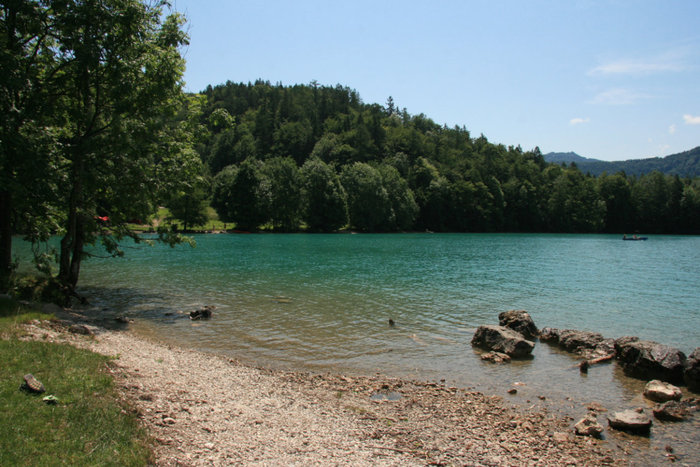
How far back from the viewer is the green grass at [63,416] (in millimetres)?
6613

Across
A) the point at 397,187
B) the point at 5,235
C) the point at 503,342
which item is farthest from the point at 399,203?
the point at 5,235

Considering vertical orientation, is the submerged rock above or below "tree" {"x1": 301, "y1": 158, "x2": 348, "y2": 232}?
below

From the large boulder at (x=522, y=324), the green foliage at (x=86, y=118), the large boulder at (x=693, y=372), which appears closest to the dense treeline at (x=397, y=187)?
the green foliage at (x=86, y=118)

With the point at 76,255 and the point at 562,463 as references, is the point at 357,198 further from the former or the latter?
the point at 562,463

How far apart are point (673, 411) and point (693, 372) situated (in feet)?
14.4

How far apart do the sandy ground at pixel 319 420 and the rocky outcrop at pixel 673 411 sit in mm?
2950

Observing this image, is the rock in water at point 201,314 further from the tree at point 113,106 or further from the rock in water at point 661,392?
the rock in water at point 661,392

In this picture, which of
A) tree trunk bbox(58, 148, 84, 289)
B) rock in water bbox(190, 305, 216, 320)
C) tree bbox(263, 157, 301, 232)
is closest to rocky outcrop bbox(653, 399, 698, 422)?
rock in water bbox(190, 305, 216, 320)

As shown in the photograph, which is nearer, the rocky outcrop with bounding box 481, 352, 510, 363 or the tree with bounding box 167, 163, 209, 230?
the rocky outcrop with bounding box 481, 352, 510, 363

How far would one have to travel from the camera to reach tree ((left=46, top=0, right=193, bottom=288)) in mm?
19125

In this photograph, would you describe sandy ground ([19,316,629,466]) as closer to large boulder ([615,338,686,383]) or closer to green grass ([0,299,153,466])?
green grass ([0,299,153,466])

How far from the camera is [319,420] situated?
34.1 ft

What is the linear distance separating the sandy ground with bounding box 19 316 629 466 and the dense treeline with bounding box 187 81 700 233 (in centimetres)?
10784

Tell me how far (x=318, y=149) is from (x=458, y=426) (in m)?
162
